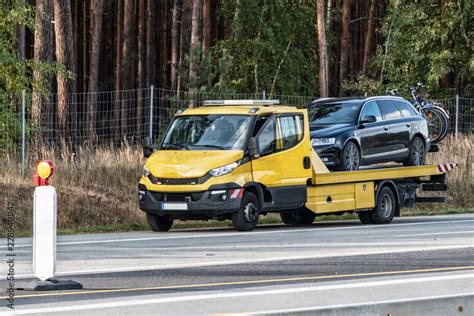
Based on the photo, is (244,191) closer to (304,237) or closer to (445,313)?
(304,237)

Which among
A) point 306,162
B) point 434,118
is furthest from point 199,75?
point 306,162

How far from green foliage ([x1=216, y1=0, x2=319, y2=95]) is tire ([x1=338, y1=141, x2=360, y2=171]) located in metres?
33.1

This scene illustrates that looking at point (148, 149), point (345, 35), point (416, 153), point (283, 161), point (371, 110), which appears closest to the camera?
point (283, 161)

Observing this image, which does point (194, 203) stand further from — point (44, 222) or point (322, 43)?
point (322, 43)

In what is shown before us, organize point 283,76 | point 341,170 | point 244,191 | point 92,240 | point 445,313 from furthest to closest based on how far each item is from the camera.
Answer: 1. point 283,76
2. point 341,170
3. point 244,191
4. point 92,240
5. point 445,313

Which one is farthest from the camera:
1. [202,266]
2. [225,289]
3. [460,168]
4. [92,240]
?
[460,168]

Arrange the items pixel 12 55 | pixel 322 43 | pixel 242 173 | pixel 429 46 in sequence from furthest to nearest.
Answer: pixel 429 46 → pixel 322 43 → pixel 12 55 → pixel 242 173

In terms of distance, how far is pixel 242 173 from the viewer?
2161 cm

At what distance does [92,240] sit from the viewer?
64.9 feet

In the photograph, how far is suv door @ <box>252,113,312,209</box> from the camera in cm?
2215

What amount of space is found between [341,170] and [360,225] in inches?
43.6

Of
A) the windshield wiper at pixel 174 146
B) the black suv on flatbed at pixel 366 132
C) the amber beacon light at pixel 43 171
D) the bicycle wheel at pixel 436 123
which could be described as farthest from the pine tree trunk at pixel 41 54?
the amber beacon light at pixel 43 171

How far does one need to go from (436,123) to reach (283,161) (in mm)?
7746

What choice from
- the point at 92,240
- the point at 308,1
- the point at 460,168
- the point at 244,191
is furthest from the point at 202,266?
the point at 308,1
